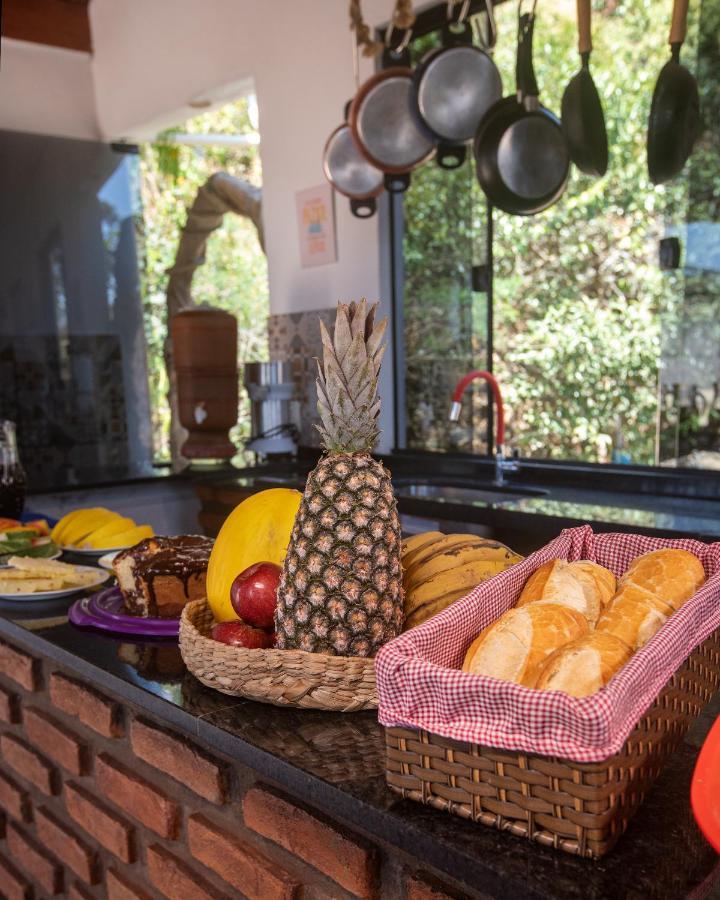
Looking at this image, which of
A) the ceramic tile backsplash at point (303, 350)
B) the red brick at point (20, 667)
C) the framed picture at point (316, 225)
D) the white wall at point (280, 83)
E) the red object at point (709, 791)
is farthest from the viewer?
the ceramic tile backsplash at point (303, 350)

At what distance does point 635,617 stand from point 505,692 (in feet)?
0.62

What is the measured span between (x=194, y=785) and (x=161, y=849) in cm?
17

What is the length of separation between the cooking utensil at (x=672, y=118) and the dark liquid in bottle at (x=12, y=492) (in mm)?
1866

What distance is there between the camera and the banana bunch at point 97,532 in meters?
1.69

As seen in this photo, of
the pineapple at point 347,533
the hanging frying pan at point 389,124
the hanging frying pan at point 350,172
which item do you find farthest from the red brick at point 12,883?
the hanging frying pan at point 350,172

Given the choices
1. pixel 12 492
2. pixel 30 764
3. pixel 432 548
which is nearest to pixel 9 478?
pixel 12 492

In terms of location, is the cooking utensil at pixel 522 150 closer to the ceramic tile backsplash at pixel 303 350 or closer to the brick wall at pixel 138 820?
the ceramic tile backsplash at pixel 303 350

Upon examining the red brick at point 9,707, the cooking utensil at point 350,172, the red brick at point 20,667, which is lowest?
the red brick at point 9,707

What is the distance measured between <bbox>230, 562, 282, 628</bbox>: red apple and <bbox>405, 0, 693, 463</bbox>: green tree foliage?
239 cm

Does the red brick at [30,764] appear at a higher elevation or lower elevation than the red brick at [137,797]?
lower

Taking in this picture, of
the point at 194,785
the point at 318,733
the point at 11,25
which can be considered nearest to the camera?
the point at 318,733

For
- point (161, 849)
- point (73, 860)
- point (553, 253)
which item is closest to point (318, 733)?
point (161, 849)

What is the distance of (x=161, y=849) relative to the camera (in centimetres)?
109

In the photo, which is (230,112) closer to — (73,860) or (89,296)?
(89,296)
